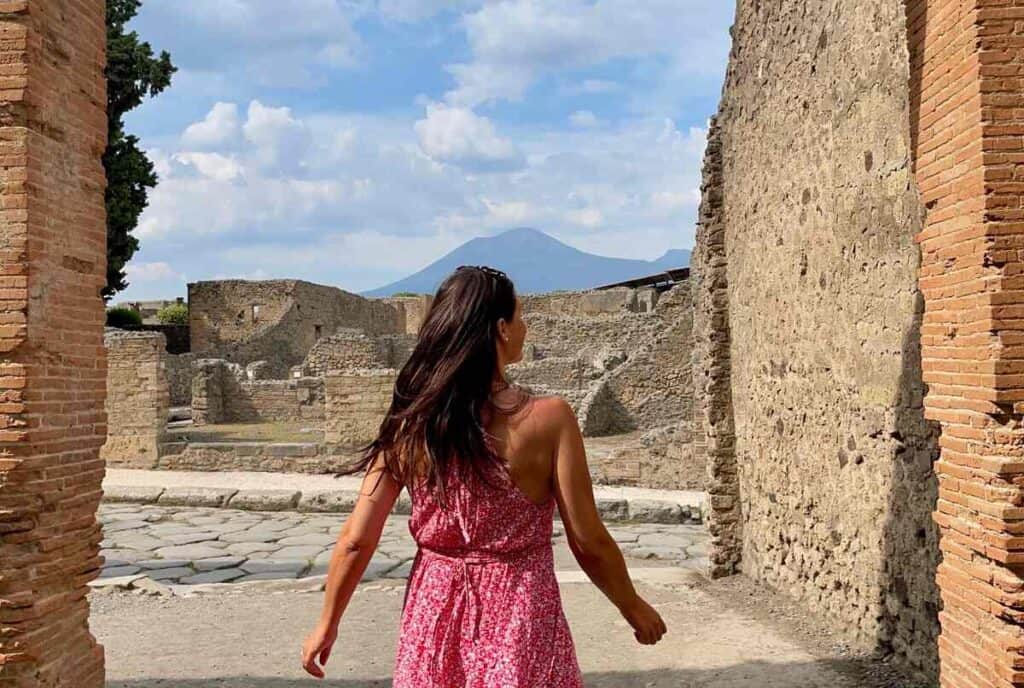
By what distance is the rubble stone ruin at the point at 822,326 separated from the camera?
314cm

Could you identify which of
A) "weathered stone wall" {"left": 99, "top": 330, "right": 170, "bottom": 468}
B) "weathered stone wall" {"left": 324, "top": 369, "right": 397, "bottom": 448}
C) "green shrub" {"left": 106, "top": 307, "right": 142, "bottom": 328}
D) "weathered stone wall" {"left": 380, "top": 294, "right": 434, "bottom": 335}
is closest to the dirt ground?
"weathered stone wall" {"left": 324, "top": 369, "right": 397, "bottom": 448}

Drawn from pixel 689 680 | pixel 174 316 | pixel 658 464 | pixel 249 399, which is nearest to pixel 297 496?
pixel 658 464

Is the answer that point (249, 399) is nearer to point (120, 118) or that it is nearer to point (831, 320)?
point (120, 118)

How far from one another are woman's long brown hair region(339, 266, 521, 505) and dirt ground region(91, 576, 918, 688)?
3.22 m

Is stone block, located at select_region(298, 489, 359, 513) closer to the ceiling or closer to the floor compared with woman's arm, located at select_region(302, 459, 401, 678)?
closer to the floor

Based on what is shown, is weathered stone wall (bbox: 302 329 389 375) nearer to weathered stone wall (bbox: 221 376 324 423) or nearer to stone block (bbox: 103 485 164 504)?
weathered stone wall (bbox: 221 376 324 423)

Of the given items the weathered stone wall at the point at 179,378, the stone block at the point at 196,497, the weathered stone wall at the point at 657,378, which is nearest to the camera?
the stone block at the point at 196,497

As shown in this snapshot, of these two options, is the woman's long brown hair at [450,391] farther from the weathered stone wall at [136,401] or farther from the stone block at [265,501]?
the weathered stone wall at [136,401]

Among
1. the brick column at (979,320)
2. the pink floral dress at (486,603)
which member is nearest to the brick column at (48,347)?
the pink floral dress at (486,603)

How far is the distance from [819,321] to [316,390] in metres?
16.6

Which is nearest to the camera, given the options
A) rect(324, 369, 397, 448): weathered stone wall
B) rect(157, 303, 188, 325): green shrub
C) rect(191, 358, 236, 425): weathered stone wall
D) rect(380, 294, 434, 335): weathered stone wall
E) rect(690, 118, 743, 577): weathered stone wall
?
rect(690, 118, 743, 577): weathered stone wall

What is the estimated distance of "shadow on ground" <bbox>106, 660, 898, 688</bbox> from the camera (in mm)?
4934

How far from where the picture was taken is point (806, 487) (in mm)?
5996

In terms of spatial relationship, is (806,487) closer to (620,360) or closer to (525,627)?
(525,627)
